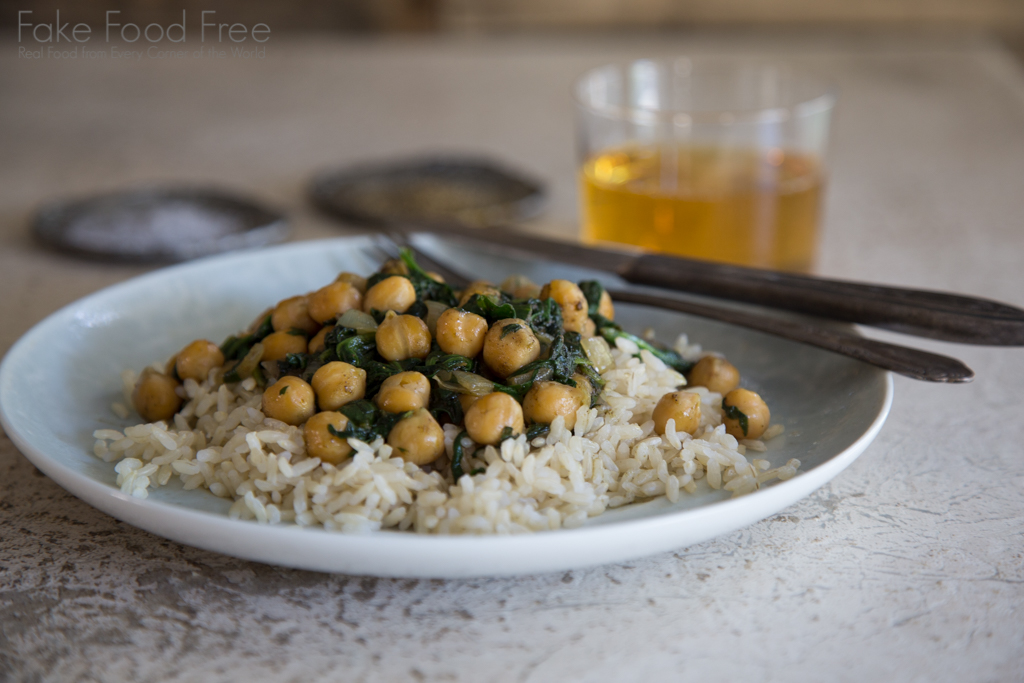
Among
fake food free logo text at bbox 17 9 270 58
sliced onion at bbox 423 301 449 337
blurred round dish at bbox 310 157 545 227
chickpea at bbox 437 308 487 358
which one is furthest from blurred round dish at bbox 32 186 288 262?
fake food free logo text at bbox 17 9 270 58

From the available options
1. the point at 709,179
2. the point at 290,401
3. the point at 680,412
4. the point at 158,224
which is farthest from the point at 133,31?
the point at 680,412

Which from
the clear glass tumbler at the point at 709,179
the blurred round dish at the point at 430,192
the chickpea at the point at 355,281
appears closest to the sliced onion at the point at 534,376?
the chickpea at the point at 355,281

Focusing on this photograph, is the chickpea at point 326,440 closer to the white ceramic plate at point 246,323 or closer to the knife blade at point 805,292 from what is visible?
the white ceramic plate at point 246,323

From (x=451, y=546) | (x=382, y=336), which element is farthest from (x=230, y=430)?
(x=451, y=546)

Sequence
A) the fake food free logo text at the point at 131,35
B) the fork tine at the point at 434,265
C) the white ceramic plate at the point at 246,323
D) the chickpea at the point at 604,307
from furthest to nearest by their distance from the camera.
→ the fake food free logo text at the point at 131,35
the fork tine at the point at 434,265
the chickpea at the point at 604,307
the white ceramic plate at the point at 246,323

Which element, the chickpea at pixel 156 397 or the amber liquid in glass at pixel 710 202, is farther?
the amber liquid in glass at pixel 710 202

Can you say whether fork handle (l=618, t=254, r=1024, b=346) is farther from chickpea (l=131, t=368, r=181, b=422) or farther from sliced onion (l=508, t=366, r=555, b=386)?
chickpea (l=131, t=368, r=181, b=422)
